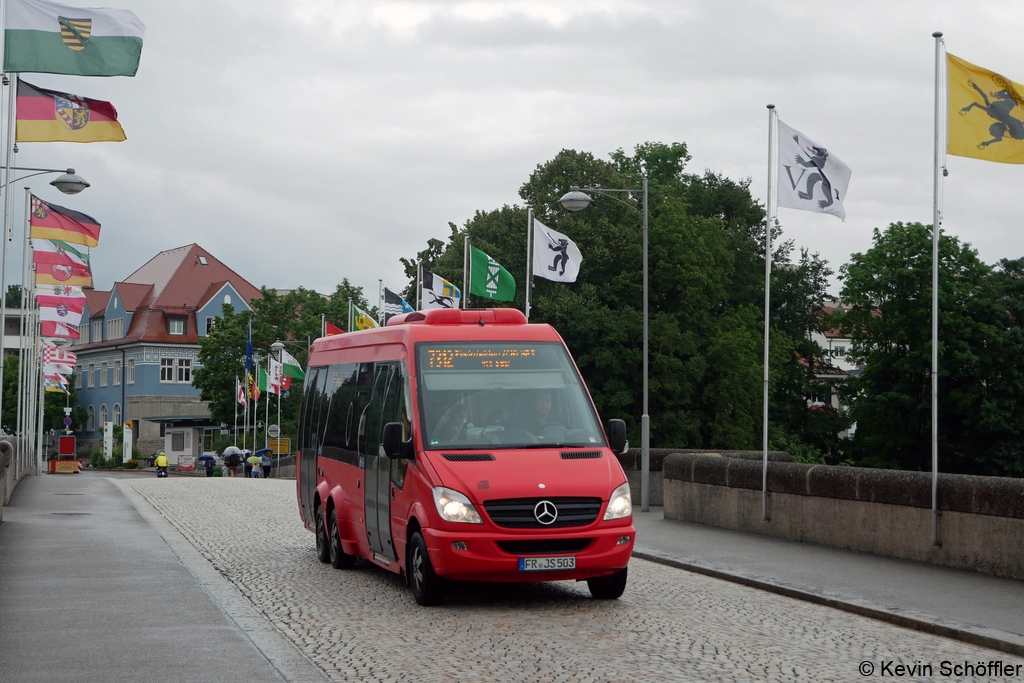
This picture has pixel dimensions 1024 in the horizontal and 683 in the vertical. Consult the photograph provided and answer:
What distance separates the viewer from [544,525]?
11227 mm

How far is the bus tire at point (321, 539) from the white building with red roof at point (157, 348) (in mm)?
78426

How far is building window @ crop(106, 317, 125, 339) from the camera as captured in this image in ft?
342

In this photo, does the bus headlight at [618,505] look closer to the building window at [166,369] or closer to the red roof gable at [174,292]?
the red roof gable at [174,292]

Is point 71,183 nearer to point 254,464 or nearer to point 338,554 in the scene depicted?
point 338,554

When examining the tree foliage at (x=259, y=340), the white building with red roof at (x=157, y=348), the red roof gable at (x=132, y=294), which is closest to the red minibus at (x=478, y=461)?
the tree foliage at (x=259, y=340)

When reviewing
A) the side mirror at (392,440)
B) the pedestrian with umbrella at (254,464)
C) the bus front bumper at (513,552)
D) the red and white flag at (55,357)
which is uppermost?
the red and white flag at (55,357)

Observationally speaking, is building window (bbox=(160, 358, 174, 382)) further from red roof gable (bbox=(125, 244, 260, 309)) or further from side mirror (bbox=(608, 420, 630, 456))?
side mirror (bbox=(608, 420, 630, 456))

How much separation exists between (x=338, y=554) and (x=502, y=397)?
371 cm

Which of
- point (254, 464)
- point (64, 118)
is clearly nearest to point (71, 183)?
point (64, 118)

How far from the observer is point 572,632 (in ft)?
33.1

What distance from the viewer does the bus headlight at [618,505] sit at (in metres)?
11.5

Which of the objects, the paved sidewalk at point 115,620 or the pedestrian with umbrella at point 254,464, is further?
the pedestrian with umbrella at point 254,464

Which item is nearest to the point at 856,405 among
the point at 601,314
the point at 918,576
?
the point at 601,314

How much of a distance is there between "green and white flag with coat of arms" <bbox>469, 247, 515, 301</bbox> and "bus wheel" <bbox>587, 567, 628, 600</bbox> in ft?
57.9
